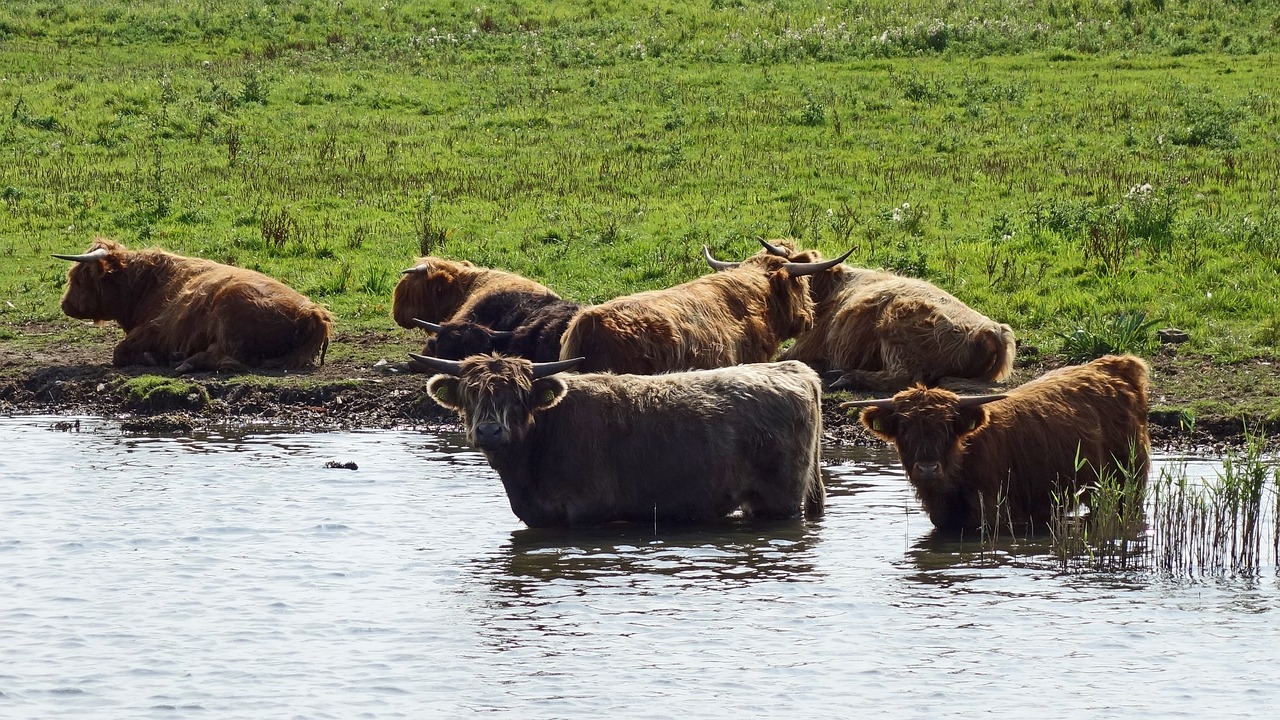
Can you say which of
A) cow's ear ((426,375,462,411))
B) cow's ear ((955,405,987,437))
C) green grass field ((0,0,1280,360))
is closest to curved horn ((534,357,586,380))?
cow's ear ((426,375,462,411))

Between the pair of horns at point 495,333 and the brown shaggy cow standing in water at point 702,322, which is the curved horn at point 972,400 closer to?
the brown shaggy cow standing in water at point 702,322

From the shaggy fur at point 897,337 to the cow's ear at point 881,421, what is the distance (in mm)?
3028

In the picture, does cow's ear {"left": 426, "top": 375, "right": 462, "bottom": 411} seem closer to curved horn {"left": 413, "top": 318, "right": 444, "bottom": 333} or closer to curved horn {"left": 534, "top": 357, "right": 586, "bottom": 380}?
curved horn {"left": 534, "top": 357, "right": 586, "bottom": 380}

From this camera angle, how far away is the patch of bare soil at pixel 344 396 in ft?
35.4

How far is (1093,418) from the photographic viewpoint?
870cm

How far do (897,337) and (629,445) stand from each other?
12.8ft

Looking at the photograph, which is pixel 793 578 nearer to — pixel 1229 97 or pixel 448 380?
pixel 448 380

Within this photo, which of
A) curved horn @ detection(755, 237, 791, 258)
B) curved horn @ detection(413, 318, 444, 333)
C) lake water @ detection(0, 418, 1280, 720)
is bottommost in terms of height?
lake water @ detection(0, 418, 1280, 720)

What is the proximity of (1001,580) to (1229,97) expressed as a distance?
16131 millimetres

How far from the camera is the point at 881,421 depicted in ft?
28.2

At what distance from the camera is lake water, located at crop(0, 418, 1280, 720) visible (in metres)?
6.16

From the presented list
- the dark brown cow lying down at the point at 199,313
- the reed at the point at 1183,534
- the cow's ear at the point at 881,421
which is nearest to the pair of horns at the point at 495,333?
the dark brown cow lying down at the point at 199,313

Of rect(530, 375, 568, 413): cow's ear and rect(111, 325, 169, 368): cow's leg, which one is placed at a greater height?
rect(530, 375, 568, 413): cow's ear

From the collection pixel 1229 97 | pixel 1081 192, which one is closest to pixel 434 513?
pixel 1081 192
